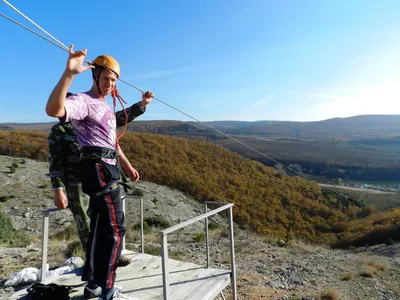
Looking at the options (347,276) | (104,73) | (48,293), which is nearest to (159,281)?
(48,293)

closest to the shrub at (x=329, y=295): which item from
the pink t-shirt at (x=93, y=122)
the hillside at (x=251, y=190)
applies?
the pink t-shirt at (x=93, y=122)

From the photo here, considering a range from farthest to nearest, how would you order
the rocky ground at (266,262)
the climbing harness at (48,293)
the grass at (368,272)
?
the grass at (368,272) < the rocky ground at (266,262) < the climbing harness at (48,293)

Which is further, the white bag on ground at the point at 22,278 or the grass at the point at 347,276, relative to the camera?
the grass at the point at 347,276

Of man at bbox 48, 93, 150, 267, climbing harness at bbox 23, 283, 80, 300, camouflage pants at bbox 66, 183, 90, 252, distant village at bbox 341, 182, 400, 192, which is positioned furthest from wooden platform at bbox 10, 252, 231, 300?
distant village at bbox 341, 182, 400, 192

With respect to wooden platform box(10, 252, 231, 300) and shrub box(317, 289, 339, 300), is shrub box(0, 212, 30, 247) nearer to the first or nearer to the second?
wooden platform box(10, 252, 231, 300)

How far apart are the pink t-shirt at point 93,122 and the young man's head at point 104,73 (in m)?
0.10

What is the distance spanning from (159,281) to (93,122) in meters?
2.22

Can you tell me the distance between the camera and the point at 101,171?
2.72 metres

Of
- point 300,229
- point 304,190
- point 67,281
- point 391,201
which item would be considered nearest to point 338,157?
point 391,201

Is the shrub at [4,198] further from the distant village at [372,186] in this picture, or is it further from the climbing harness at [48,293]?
the distant village at [372,186]

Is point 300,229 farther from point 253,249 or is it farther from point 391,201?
point 391,201

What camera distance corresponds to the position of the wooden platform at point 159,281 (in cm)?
353

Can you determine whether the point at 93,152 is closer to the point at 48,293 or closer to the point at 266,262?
the point at 48,293

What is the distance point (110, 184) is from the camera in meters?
2.80
